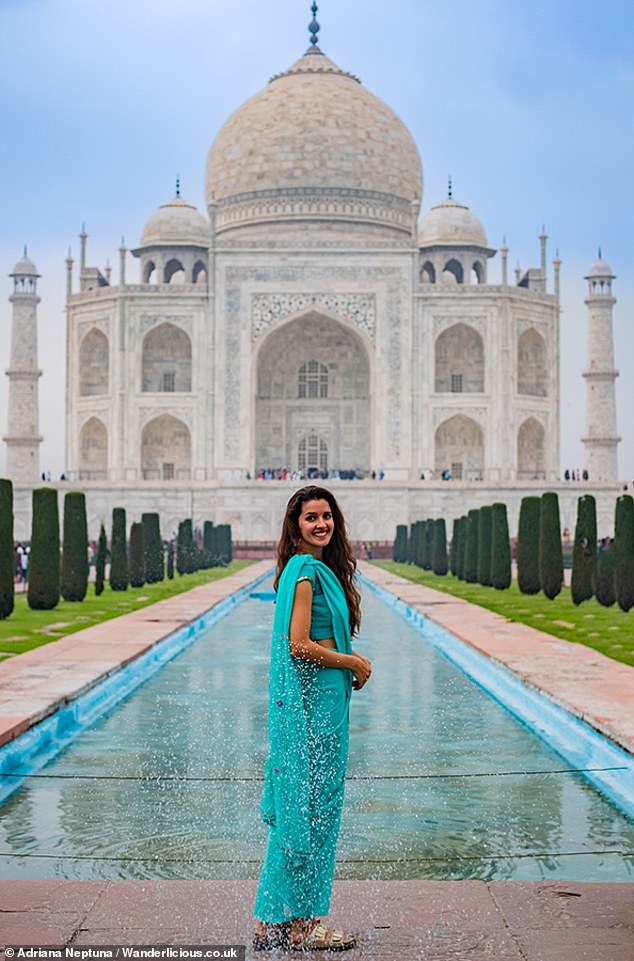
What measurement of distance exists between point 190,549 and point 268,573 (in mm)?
1403

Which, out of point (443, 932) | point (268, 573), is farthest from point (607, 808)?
point (268, 573)

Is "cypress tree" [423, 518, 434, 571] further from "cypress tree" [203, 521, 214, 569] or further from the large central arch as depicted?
the large central arch

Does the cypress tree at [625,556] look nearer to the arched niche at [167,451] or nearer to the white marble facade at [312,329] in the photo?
the white marble facade at [312,329]

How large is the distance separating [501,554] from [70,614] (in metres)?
5.17

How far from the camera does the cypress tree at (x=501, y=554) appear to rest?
13.3 meters

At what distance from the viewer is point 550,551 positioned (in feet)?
38.5

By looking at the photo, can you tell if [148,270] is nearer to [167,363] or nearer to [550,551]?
[167,363]

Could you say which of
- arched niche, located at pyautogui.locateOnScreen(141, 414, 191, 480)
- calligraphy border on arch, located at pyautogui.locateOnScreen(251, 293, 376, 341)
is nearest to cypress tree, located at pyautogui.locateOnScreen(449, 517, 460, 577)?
calligraphy border on arch, located at pyautogui.locateOnScreen(251, 293, 376, 341)

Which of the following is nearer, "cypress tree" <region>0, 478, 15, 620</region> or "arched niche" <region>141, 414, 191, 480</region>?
"cypress tree" <region>0, 478, 15, 620</region>

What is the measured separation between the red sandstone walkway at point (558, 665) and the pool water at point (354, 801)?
21cm

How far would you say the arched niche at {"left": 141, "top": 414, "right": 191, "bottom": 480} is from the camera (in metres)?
28.3

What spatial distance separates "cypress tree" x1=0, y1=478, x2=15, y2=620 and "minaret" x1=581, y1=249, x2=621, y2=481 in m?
19.5

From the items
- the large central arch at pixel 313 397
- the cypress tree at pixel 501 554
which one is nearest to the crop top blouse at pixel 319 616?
the cypress tree at pixel 501 554

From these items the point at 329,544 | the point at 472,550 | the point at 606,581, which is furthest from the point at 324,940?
the point at 472,550
